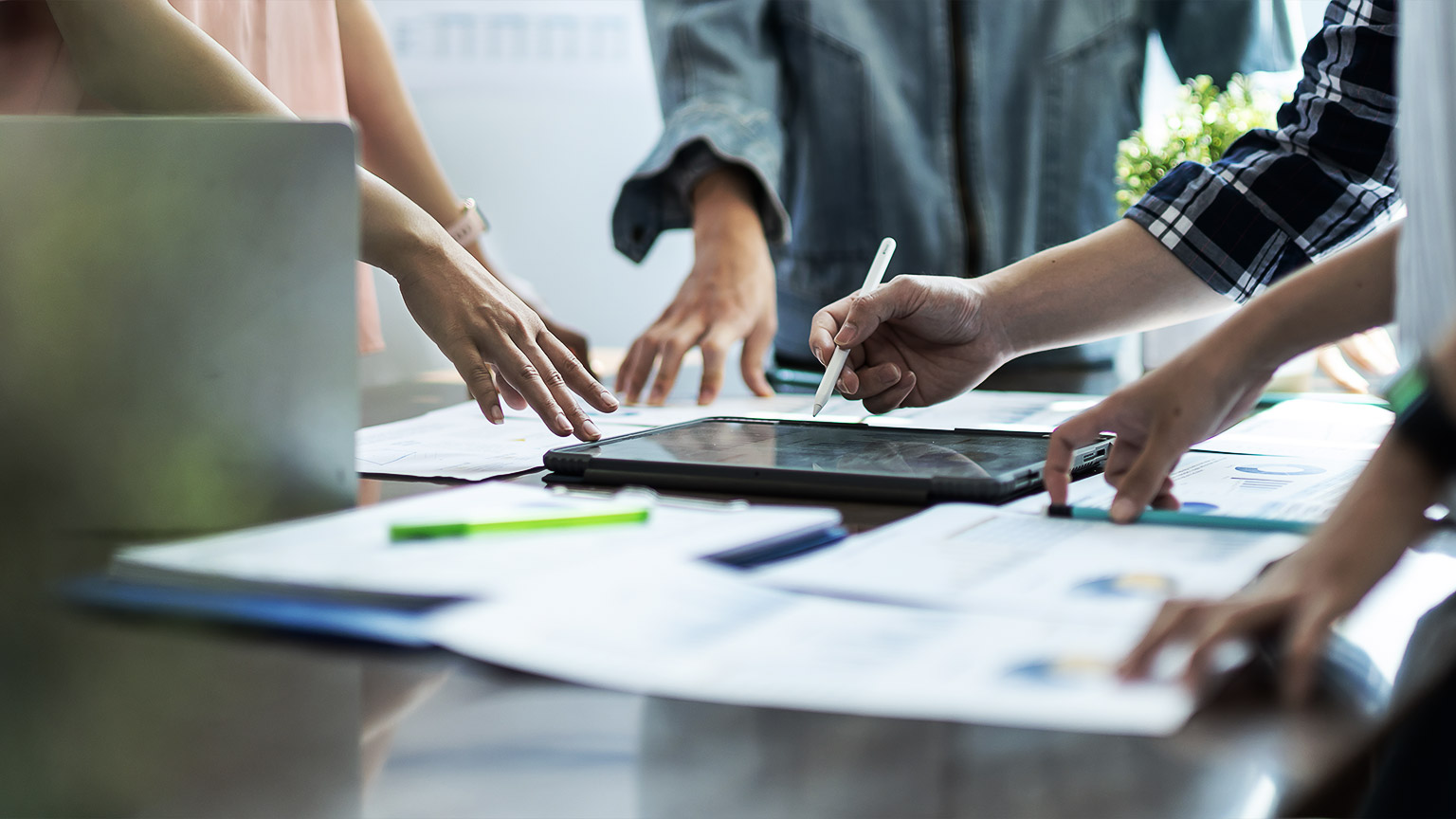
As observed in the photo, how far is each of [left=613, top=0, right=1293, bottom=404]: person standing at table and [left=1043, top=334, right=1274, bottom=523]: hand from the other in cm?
99

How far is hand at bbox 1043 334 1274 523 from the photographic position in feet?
1.75

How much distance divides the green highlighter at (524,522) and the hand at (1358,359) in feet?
4.25

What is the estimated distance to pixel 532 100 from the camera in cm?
287

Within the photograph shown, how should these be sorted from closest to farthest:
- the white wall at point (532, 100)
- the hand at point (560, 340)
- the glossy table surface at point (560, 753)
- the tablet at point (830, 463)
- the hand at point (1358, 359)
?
the glossy table surface at point (560, 753) → the tablet at point (830, 463) → the hand at point (560, 340) → the hand at point (1358, 359) → the white wall at point (532, 100)

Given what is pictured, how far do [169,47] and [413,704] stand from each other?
→ 606mm

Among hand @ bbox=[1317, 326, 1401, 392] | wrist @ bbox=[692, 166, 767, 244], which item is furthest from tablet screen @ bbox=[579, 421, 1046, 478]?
hand @ bbox=[1317, 326, 1401, 392]

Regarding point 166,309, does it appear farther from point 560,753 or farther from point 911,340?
point 911,340

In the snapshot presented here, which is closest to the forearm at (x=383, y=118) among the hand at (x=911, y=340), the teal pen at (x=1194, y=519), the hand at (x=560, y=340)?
the hand at (x=560, y=340)

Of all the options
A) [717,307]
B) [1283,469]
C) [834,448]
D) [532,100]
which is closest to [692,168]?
[717,307]

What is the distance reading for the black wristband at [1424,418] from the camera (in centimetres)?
38

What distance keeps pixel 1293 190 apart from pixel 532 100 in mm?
2213

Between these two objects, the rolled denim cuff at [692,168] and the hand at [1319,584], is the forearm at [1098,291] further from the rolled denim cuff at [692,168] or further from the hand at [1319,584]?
the hand at [1319,584]

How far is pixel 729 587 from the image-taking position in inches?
16.1

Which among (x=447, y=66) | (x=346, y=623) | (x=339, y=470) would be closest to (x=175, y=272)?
(x=339, y=470)
